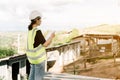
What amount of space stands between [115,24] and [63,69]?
5713mm

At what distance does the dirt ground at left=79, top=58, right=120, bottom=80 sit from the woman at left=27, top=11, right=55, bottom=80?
1196 centimetres

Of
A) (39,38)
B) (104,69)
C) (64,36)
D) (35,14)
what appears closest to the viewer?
(39,38)

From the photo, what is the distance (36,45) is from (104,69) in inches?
565

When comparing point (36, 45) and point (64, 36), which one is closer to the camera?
point (36, 45)

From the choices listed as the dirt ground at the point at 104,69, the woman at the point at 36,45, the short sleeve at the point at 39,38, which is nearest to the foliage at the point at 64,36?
the dirt ground at the point at 104,69

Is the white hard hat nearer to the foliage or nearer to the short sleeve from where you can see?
the short sleeve

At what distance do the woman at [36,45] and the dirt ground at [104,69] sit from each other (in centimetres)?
1196

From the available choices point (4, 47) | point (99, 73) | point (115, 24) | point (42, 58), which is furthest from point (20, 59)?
point (115, 24)

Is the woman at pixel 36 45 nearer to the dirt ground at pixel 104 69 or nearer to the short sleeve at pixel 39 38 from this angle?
the short sleeve at pixel 39 38

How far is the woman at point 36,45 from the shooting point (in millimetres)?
4357

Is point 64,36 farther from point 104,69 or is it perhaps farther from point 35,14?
point 35,14

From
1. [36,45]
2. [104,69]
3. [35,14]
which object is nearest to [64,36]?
[104,69]

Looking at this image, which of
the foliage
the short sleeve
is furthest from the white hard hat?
the foliage

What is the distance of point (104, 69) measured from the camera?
18359mm
